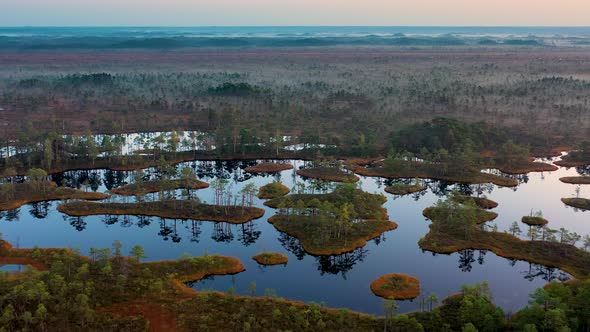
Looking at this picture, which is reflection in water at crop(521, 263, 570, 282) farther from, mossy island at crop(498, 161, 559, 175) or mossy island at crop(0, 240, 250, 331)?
mossy island at crop(498, 161, 559, 175)

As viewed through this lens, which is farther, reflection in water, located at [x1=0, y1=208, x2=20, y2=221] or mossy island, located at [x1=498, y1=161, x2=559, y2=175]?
mossy island, located at [x1=498, y1=161, x2=559, y2=175]

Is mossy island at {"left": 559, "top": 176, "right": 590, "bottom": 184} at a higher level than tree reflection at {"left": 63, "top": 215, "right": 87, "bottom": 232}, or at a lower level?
higher

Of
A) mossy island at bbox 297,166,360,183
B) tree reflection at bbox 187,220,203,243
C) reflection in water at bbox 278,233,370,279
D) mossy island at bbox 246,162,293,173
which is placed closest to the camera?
reflection in water at bbox 278,233,370,279

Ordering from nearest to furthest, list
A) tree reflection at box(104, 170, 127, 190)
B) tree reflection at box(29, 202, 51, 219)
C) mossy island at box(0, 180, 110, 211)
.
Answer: tree reflection at box(29, 202, 51, 219), mossy island at box(0, 180, 110, 211), tree reflection at box(104, 170, 127, 190)

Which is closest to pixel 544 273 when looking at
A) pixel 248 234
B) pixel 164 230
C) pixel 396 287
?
pixel 396 287

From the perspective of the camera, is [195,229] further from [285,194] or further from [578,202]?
[578,202]

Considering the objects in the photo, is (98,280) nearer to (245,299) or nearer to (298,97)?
(245,299)

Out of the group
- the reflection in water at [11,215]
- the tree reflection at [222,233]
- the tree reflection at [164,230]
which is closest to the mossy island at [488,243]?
the tree reflection at [222,233]

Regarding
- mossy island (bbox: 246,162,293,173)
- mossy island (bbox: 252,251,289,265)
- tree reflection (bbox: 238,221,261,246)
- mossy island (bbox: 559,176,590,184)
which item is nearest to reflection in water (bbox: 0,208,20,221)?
tree reflection (bbox: 238,221,261,246)

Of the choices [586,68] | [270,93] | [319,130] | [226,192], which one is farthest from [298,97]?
[586,68]
